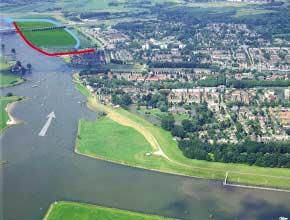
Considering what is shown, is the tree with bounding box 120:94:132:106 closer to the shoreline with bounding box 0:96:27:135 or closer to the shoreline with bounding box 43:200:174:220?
the shoreline with bounding box 0:96:27:135

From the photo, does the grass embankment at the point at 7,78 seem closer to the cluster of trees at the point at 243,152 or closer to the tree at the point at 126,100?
the tree at the point at 126,100

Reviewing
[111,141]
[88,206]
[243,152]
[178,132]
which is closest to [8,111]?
[111,141]

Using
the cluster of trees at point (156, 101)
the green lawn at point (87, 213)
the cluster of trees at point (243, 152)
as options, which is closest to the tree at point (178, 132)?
the cluster of trees at point (243, 152)

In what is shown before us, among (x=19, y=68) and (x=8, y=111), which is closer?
(x=8, y=111)

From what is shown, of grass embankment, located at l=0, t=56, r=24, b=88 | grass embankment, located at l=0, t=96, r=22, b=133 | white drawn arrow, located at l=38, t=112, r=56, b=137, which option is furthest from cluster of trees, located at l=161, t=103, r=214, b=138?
grass embankment, located at l=0, t=56, r=24, b=88

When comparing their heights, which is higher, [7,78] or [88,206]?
[7,78]

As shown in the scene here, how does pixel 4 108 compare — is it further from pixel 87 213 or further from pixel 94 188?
pixel 87 213
